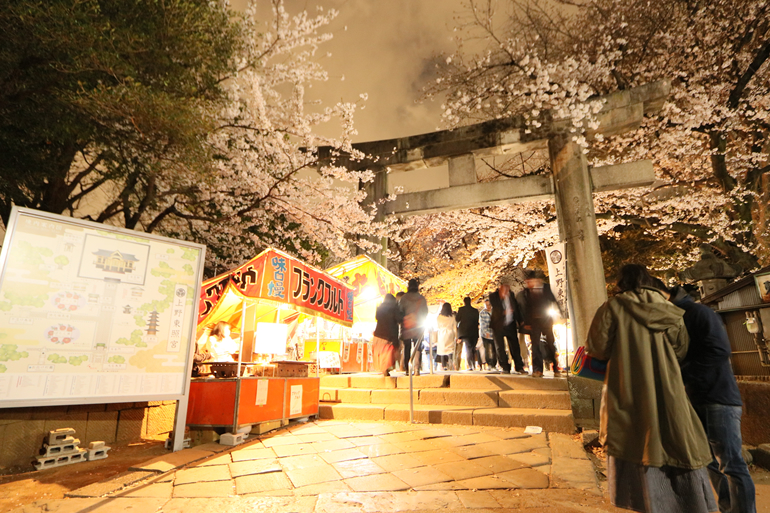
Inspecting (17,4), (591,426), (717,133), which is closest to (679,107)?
(717,133)

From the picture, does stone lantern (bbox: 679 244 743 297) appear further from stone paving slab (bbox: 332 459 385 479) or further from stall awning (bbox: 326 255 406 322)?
stone paving slab (bbox: 332 459 385 479)

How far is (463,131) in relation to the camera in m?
10.8

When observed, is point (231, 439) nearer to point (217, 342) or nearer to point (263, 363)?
point (263, 363)

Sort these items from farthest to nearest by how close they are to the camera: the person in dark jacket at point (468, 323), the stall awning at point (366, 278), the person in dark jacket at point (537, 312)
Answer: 1. the stall awning at point (366, 278)
2. the person in dark jacket at point (468, 323)
3. the person in dark jacket at point (537, 312)

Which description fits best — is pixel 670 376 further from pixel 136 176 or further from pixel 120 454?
pixel 136 176

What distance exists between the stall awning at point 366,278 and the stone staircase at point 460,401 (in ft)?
9.73

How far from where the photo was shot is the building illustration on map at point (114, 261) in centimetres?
538

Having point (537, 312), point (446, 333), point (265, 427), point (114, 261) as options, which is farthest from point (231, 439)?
point (446, 333)

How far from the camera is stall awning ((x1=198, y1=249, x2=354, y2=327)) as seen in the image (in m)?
6.64

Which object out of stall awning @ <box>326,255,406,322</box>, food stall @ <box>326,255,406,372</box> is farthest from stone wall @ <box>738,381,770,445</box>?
stall awning @ <box>326,255,406,322</box>

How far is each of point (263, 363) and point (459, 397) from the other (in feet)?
12.5

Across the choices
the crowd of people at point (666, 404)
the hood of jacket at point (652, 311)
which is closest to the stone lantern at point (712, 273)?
the crowd of people at point (666, 404)

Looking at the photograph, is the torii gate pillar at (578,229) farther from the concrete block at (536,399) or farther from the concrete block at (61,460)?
the concrete block at (61,460)

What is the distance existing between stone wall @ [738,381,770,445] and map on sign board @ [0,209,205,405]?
8.27 m
